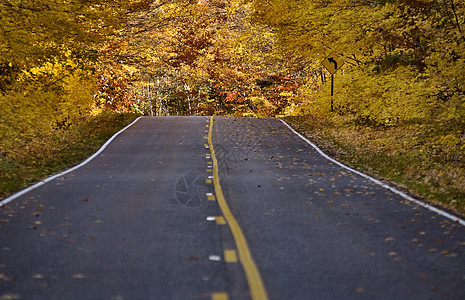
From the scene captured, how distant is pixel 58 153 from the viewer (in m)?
17.6

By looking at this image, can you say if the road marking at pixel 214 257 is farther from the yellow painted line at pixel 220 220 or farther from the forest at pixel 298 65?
the forest at pixel 298 65

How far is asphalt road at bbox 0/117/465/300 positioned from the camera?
5430 millimetres

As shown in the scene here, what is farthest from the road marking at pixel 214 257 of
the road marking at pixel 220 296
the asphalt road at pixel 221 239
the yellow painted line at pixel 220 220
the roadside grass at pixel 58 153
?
the roadside grass at pixel 58 153

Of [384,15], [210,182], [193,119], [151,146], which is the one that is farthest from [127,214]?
[193,119]

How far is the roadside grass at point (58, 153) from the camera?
1261 centimetres

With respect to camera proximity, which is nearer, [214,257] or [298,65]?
[214,257]

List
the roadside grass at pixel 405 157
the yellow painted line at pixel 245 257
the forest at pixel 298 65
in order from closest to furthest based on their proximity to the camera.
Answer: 1. the yellow painted line at pixel 245 257
2. the roadside grass at pixel 405 157
3. the forest at pixel 298 65

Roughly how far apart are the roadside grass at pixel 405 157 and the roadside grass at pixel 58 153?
8307 mm

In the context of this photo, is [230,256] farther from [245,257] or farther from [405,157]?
[405,157]

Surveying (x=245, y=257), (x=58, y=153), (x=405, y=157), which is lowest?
(x=405, y=157)

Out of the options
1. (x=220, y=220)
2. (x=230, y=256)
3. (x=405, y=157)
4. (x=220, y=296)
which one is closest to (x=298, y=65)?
(x=405, y=157)

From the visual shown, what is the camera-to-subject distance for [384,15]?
17.9 meters

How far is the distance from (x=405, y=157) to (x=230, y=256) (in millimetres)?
11485

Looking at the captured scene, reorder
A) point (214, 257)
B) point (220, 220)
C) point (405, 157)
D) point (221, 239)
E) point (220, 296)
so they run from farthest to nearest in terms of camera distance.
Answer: point (405, 157), point (220, 220), point (221, 239), point (214, 257), point (220, 296)
